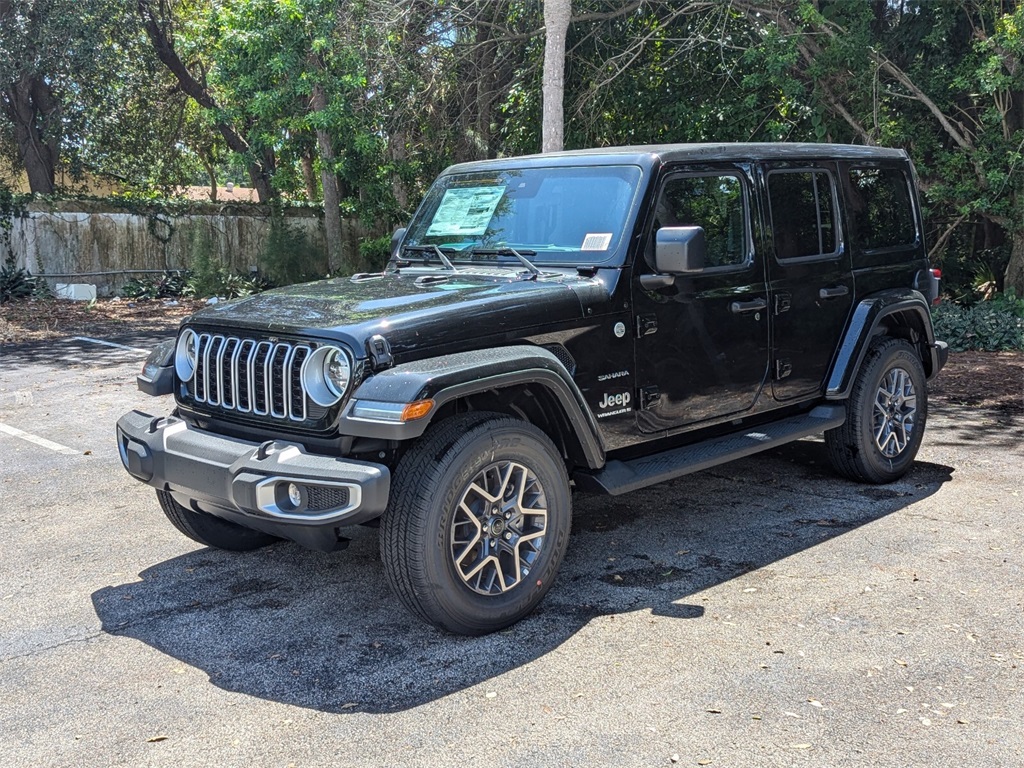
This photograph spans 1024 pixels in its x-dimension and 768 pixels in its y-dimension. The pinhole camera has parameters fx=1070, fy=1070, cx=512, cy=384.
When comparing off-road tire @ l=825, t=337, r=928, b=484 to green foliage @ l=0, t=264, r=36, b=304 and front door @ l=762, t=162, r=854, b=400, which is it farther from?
green foliage @ l=0, t=264, r=36, b=304

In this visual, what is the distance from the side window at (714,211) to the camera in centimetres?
533

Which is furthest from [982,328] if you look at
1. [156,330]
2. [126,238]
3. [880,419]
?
[126,238]

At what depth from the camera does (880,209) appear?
21.7ft

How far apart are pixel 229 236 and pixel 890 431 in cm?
1696

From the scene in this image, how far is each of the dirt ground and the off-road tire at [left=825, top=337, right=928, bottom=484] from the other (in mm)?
2662

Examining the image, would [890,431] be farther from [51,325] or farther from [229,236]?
[229,236]

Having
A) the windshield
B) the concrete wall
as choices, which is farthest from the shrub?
the windshield

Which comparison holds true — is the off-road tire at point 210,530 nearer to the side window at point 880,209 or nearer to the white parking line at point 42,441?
the white parking line at point 42,441

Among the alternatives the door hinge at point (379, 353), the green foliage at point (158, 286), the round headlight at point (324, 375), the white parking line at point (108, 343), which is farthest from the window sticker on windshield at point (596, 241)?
the green foliage at point (158, 286)

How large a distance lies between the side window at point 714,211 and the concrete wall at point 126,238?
627 inches

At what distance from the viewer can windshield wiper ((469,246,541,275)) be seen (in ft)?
16.8

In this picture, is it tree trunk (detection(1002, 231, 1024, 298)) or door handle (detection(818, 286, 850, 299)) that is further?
tree trunk (detection(1002, 231, 1024, 298))

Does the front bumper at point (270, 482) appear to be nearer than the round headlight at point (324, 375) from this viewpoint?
Yes

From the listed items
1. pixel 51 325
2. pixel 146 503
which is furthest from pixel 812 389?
pixel 51 325
